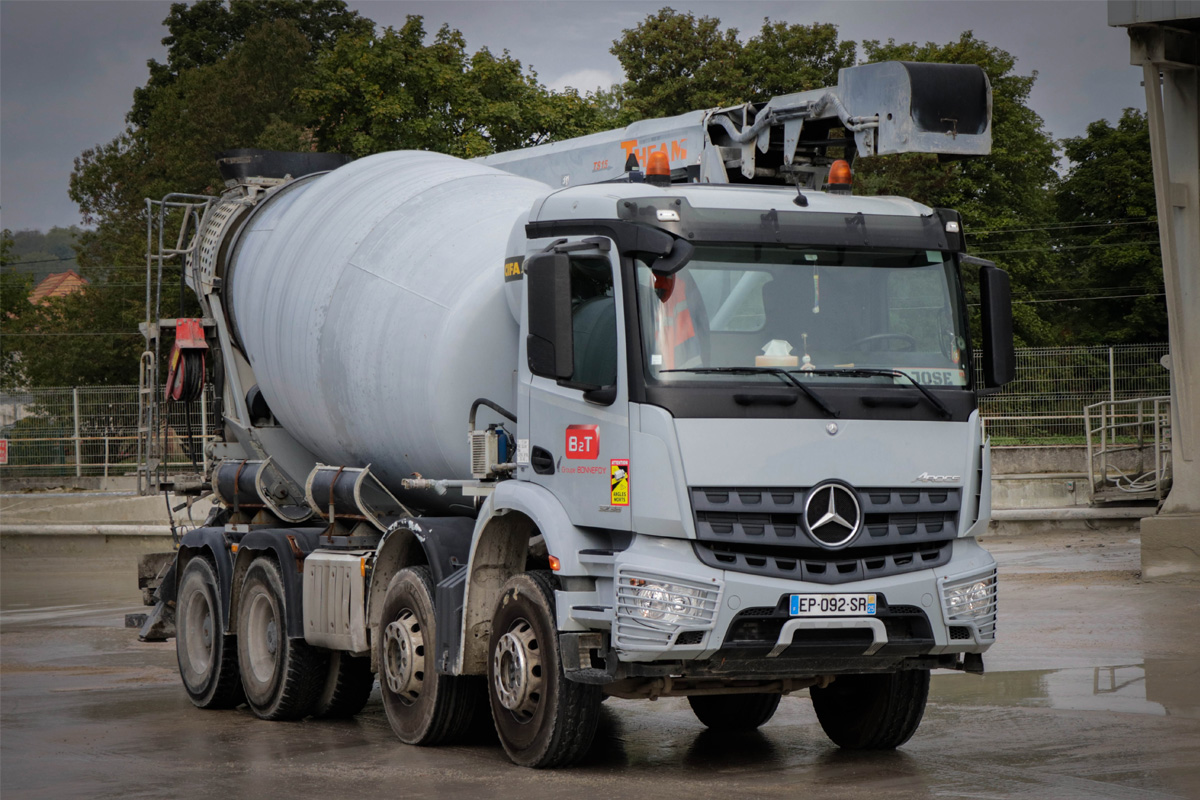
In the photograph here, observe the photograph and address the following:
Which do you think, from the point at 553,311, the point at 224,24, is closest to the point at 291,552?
the point at 553,311

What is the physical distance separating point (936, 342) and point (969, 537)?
1.03 metres

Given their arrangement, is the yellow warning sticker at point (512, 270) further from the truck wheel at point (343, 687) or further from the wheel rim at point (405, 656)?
the truck wheel at point (343, 687)

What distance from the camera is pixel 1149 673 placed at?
38.4ft

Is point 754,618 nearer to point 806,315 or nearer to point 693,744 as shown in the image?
point 806,315

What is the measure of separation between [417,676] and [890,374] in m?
3.42

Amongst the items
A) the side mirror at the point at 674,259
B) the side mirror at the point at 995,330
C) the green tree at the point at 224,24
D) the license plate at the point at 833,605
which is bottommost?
the license plate at the point at 833,605

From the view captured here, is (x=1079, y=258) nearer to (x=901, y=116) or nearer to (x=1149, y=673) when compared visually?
(x=1149, y=673)

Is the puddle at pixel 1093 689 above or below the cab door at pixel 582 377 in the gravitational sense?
below

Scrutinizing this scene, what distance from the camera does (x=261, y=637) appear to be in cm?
1142

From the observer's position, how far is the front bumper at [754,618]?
7.41 meters

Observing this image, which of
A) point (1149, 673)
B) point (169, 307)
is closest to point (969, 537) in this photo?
point (1149, 673)

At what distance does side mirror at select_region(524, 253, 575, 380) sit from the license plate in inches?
62.8

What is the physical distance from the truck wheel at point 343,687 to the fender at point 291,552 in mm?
415


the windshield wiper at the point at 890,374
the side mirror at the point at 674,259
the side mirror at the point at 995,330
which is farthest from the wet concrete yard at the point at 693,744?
the side mirror at the point at 674,259
